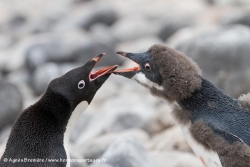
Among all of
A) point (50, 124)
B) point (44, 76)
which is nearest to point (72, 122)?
point (50, 124)

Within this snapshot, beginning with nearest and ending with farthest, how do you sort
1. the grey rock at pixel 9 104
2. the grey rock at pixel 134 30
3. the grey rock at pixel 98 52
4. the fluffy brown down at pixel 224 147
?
the fluffy brown down at pixel 224 147 → the grey rock at pixel 9 104 → the grey rock at pixel 98 52 → the grey rock at pixel 134 30

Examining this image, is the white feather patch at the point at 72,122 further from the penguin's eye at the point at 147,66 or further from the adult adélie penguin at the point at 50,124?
the penguin's eye at the point at 147,66

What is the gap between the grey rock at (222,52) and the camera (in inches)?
336

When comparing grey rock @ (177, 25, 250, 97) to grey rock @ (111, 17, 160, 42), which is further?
grey rock @ (111, 17, 160, 42)

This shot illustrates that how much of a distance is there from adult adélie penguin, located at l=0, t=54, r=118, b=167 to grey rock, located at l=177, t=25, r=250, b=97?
13.0 feet

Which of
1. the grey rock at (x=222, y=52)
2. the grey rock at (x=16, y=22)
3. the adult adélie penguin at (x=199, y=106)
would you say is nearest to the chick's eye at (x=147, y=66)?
the adult adélie penguin at (x=199, y=106)

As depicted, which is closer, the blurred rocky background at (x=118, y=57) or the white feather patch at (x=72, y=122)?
the white feather patch at (x=72, y=122)

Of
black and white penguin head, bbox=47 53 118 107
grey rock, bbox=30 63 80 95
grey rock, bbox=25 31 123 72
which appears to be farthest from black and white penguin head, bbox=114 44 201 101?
grey rock, bbox=25 31 123 72

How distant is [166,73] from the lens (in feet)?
16.6

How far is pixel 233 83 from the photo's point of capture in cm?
864

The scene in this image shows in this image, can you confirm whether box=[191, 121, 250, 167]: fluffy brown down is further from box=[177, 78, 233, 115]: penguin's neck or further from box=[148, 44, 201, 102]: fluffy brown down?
box=[148, 44, 201, 102]: fluffy brown down

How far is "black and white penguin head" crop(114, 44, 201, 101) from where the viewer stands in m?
4.98

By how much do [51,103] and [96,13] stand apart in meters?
16.2

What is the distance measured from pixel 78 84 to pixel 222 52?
13.7 ft
